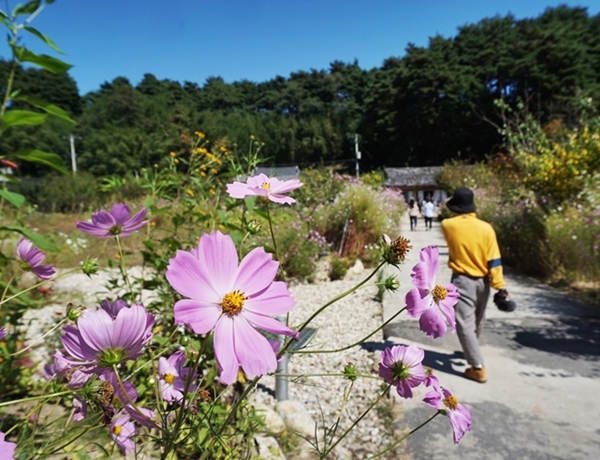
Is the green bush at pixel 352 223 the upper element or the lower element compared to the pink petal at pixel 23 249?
lower

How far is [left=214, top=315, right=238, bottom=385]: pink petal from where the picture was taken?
0.36 metres

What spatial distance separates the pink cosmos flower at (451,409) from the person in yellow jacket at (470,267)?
203 centimetres

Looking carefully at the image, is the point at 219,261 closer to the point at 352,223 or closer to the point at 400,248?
the point at 400,248

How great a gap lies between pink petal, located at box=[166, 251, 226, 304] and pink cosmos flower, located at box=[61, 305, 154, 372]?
0.06 metres

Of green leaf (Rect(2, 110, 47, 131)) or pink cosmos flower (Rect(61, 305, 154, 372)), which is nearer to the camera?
pink cosmos flower (Rect(61, 305, 154, 372))

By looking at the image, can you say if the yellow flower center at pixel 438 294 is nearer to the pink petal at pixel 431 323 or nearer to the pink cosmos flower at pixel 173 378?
the pink petal at pixel 431 323

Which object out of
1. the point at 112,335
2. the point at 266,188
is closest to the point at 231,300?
the point at 112,335

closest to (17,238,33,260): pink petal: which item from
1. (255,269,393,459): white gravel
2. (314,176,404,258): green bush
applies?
(255,269,393,459): white gravel

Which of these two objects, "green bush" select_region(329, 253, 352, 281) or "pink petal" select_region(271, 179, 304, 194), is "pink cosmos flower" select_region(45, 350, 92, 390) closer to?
"pink petal" select_region(271, 179, 304, 194)

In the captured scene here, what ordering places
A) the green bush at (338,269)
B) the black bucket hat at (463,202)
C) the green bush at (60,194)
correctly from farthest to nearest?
1. the green bush at (60,194)
2. the green bush at (338,269)
3. the black bucket hat at (463,202)

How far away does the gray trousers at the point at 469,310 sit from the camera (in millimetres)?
2574

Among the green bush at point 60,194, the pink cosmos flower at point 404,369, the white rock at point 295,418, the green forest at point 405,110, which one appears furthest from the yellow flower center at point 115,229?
the green forest at point 405,110

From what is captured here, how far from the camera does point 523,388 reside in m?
2.50

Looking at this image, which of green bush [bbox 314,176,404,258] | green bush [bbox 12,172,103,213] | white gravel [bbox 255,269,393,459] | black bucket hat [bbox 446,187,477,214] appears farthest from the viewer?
green bush [bbox 12,172,103,213]
